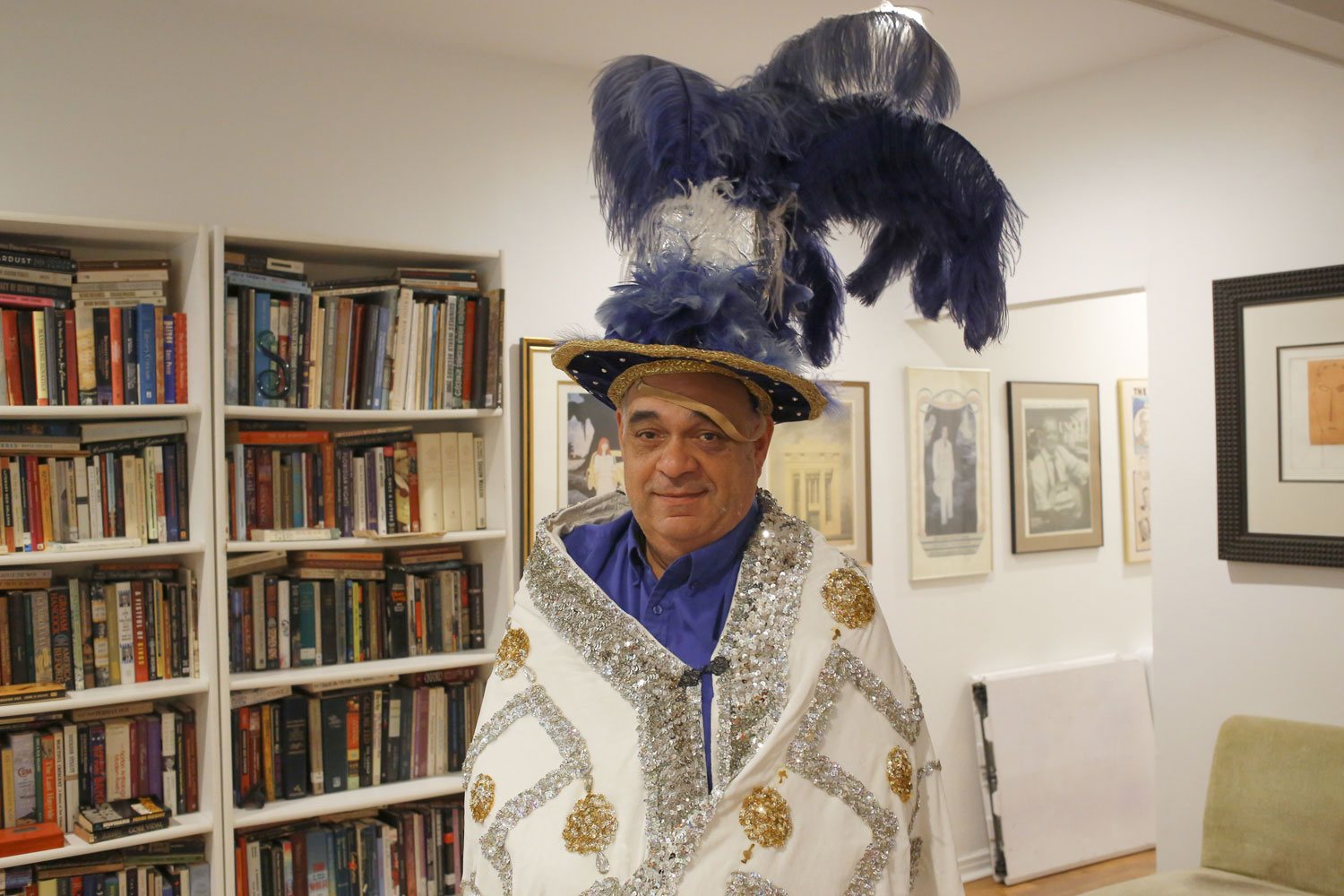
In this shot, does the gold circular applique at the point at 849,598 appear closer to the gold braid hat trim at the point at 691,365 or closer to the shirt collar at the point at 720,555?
the shirt collar at the point at 720,555

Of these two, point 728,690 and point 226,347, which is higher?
point 226,347

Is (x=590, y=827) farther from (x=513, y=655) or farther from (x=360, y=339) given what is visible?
(x=360, y=339)

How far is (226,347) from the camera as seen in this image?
291 cm

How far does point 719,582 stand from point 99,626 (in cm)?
188

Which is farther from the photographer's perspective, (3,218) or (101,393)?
(101,393)

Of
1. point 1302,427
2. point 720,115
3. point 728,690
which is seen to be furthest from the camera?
point 1302,427

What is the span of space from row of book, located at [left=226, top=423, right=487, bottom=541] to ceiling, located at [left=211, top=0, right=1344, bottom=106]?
119 cm

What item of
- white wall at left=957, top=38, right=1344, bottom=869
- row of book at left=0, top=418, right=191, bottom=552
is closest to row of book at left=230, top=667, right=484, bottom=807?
row of book at left=0, top=418, right=191, bottom=552

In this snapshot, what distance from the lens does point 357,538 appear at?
122 inches

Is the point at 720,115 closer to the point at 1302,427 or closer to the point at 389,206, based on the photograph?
the point at 389,206

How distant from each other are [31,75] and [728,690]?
254cm

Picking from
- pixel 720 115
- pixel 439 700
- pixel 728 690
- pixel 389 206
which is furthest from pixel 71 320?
pixel 728 690

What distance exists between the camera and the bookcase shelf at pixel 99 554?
103 inches

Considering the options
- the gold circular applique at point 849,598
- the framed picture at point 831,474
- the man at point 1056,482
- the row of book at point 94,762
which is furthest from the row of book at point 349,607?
the man at point 1056,482
